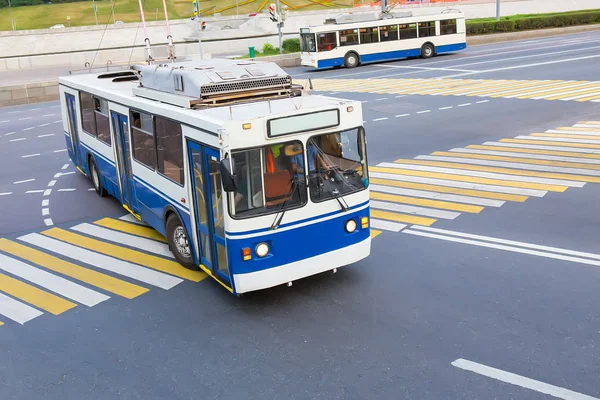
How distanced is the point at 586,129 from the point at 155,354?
13939mm

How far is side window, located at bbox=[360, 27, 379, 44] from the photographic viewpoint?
3772 centimetres

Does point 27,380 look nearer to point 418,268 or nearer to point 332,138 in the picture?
point 332,138

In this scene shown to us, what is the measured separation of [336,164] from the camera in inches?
328

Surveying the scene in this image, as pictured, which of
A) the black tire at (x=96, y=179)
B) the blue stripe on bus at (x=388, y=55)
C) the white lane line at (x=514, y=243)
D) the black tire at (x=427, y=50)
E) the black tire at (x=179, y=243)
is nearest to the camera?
the white lane line at (x=514, y=243)

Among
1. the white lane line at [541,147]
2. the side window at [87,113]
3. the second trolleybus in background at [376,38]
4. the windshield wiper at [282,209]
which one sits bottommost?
the white lane line at [541,147]

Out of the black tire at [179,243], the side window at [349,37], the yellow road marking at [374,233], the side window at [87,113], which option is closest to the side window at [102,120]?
the side window at [87,113]

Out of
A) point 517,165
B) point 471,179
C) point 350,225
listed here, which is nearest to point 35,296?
point 350,225

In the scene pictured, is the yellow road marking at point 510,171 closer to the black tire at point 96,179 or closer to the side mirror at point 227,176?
the black tire at point 96,179

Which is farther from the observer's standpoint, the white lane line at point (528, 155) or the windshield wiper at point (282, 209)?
the white lane line at point (528, 155)

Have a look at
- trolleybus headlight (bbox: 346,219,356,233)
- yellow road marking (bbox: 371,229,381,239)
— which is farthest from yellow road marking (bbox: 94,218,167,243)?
trolleybus headlight (bbox: 346,219,356,233)

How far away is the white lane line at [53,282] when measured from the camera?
8.98 metres

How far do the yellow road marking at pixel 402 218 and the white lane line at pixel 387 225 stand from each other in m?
0.19

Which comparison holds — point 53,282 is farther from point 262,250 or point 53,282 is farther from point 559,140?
point 559,140

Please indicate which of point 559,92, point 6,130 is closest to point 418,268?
point 559,92
